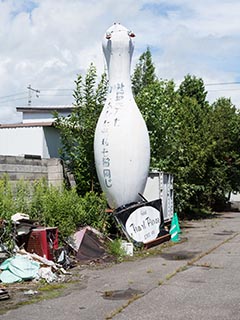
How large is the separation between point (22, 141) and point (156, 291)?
10.1 m

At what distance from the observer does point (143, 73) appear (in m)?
23.0

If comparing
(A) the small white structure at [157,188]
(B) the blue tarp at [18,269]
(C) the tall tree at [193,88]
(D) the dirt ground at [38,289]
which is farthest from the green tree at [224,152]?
(B) the blue tarp at [18,269]

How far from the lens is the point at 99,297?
23.2ft

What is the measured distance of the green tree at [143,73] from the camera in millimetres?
22219

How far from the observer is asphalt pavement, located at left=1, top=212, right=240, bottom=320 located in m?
6.16

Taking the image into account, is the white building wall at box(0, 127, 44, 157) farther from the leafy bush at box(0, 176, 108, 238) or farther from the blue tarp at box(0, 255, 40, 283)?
the blue tarp at box(0, 255, 40, 283)

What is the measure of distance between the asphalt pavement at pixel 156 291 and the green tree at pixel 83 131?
3.61 m

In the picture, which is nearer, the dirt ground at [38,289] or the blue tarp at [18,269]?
the dirt ground at [38,289]

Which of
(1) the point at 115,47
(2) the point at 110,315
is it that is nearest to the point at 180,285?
(2) the point at 110,315

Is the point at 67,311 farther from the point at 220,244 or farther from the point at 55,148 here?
the point at 55,148

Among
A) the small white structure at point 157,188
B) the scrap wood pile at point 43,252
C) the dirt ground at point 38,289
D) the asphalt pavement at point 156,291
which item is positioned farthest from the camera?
the small white structure at point 157,188

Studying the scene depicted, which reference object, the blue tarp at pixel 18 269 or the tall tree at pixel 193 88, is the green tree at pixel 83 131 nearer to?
the blue tarp at pixel 18 269

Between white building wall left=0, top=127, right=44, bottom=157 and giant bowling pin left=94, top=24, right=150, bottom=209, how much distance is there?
12.4 feet

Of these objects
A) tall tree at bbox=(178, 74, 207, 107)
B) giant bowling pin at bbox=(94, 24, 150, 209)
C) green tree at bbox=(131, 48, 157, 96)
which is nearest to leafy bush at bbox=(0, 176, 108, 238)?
giant bowling pin at bbox=(94, 24, 150, 209)
